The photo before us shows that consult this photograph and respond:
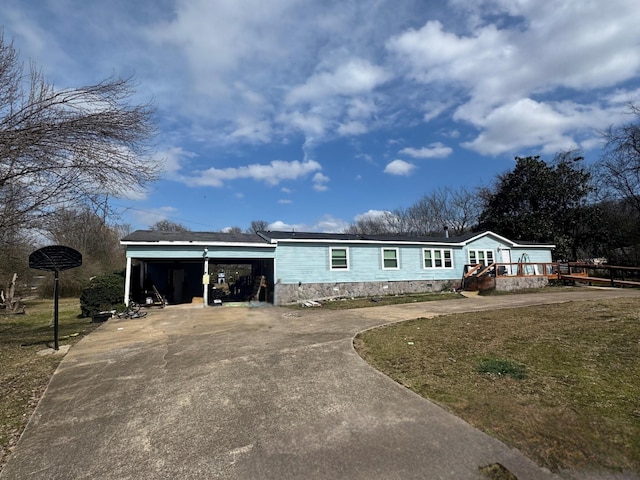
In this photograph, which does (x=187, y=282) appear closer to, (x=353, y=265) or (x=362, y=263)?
(x=353, y=265)

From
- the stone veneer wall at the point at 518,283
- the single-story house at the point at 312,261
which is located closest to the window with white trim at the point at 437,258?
the single-story house at the point at 312,261

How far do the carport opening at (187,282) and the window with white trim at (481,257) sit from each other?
40.0 feet

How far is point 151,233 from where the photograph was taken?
16141 millimetres

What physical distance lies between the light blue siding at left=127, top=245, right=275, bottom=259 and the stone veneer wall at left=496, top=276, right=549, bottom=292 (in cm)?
1184

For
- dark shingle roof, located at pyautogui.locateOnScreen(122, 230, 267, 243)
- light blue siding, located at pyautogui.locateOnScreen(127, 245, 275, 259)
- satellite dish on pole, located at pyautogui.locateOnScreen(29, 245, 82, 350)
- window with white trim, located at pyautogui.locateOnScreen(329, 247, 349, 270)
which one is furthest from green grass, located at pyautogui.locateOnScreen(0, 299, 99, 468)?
window with white trim, located at pyautogui.locateOnScreen(329, 247, 349, 270)

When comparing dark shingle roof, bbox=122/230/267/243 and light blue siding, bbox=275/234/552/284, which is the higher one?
dark shingle roof, bbox=122/230/267/243

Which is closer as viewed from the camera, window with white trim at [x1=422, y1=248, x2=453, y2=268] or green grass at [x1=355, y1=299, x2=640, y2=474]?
green grass at [x1=355, y1=299, x2=640, y2=474]

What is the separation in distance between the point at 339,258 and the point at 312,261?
1.46 meters

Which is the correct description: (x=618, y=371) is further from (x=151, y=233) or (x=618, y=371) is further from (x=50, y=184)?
(x=151, y=233)

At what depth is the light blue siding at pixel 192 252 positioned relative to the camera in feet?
46.3

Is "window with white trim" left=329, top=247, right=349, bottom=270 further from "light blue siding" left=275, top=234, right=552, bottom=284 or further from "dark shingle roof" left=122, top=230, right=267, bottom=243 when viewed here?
"dark shingle roof" left=122, top=230, right=267, bottom=243

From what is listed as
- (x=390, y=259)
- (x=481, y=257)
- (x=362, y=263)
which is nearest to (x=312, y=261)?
(x=362, y=263)

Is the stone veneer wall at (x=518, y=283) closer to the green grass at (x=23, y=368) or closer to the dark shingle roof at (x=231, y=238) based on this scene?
the dark shingle roof at (x=231, y=238)

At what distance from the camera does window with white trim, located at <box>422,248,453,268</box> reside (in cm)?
1961
